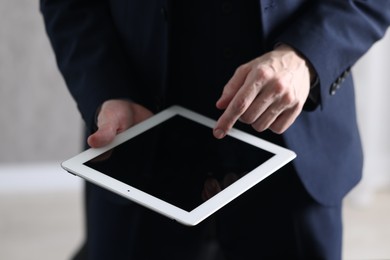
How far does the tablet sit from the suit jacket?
68 mm

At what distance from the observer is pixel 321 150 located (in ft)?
3.65

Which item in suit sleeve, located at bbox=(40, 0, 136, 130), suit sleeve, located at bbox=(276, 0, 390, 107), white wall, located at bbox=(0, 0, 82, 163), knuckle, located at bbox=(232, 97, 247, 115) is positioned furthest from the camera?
white wall, located at bbox=(0, 0, 82, 163)

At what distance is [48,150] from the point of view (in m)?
2.25

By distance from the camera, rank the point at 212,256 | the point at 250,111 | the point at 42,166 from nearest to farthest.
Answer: the point at 250,111
the point at 212,256
the point at 42,166

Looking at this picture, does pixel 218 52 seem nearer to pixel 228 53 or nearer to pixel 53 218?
pixel 228 53

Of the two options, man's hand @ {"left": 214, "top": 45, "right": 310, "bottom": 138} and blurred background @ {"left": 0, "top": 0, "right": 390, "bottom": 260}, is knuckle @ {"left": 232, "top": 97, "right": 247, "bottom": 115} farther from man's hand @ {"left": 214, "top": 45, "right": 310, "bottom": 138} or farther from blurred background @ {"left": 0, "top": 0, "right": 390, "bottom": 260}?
blurred background @ {"left": 0, "top": 0, "right": 390, "bottom": 260}

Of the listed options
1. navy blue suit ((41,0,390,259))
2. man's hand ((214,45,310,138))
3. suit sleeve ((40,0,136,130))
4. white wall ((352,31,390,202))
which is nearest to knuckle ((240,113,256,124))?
man's hand ((214,45,310,138))

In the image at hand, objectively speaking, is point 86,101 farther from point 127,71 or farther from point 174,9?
point 174,9

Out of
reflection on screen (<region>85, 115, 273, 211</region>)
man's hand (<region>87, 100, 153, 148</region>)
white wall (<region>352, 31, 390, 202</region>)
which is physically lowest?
white wall (<region>352, 31, 390, 202</region>)

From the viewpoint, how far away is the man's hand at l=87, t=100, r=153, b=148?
1.00 metres

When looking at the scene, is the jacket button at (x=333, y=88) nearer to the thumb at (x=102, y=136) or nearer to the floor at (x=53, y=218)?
the thumb at (x=102, y=136)

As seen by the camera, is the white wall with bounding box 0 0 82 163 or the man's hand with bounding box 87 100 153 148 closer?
the man's hand with bounding box 87 100 153 148

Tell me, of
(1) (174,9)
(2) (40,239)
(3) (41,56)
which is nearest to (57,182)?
(2) (40,239)

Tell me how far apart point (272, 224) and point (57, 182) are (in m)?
1.32
